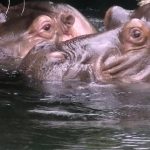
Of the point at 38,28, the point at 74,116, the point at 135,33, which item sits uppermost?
the point at 38,28

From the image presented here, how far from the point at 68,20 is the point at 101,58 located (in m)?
1.49

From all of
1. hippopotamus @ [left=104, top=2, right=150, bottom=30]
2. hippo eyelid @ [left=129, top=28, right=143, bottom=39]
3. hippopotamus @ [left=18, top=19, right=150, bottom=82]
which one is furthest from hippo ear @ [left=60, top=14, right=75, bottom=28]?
hippo eyelid @ [left=129, top=28, right=143, bottom=39]

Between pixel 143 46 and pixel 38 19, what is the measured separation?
1715 mm

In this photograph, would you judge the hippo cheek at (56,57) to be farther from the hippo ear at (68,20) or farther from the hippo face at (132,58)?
the hippo ear at (68,20)

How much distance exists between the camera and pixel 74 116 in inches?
195

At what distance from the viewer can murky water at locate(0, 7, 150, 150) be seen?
13.7 feet

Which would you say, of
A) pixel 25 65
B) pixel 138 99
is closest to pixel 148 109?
pixel 138 99

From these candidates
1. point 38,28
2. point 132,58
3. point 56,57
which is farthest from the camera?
point 38,28

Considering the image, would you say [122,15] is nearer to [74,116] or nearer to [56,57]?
[56,57]

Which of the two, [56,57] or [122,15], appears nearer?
[56,57]

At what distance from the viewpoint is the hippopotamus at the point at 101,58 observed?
19.6 ft

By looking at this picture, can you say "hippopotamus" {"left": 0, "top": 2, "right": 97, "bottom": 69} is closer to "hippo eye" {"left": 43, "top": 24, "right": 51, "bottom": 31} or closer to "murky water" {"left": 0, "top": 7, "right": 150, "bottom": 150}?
"hippo eye" {"left": 43, "top": 24, "right": 51, "bottom": 31}

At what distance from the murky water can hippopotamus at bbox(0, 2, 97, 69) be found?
2.85ft

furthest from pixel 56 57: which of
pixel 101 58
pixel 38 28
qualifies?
pixel 38 28
